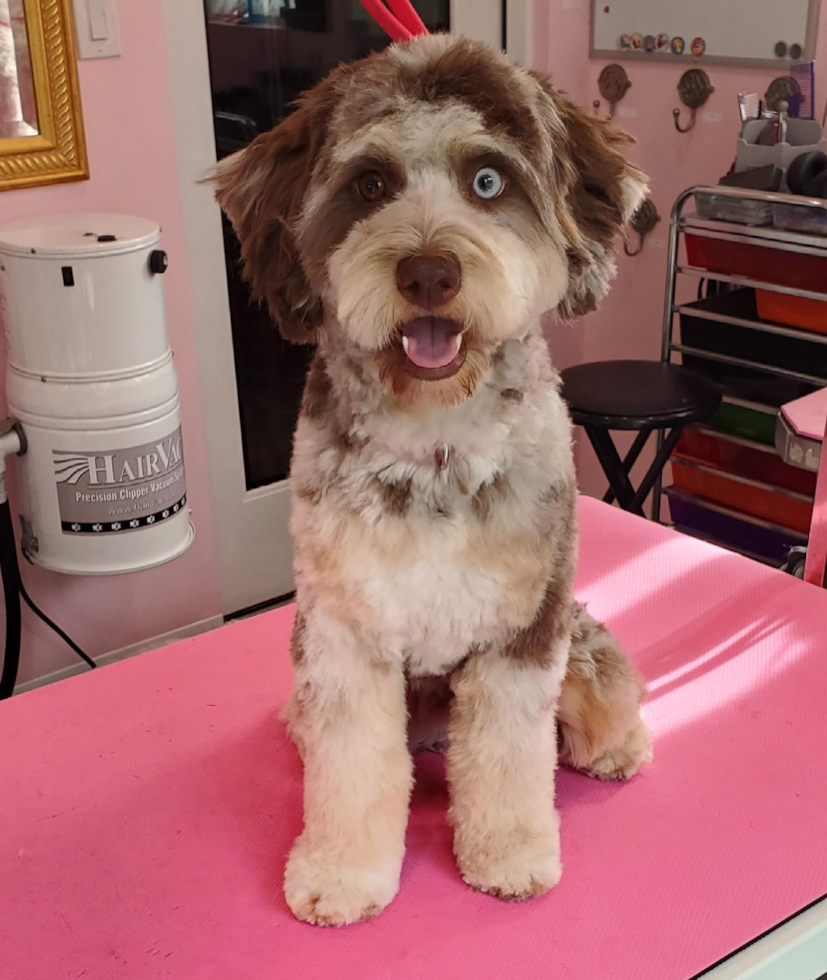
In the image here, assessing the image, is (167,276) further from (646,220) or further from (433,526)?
(433,526)

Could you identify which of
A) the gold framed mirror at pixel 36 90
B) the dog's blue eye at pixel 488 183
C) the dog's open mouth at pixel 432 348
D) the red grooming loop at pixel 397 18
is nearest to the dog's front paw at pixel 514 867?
the dog's open mouth at pixel 432 348

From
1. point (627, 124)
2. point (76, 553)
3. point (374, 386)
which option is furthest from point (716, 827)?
point (627, 124)

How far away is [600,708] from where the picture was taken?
1242 millimetres

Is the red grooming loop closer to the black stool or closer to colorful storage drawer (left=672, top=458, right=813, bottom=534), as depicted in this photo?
the black stool

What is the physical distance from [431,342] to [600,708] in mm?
531

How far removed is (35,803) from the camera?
1321mm

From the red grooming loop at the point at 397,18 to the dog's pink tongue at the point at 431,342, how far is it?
29cm

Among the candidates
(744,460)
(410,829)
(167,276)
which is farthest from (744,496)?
(410,829)

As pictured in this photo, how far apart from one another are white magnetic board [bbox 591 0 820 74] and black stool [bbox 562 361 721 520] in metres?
0.81

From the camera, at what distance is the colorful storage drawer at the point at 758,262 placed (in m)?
2.29

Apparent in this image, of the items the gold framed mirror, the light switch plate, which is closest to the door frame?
the light switch plate

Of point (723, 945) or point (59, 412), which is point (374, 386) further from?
point (59, 412)

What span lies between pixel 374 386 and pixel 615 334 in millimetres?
2324

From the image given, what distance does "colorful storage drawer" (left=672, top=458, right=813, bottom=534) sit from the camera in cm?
246
